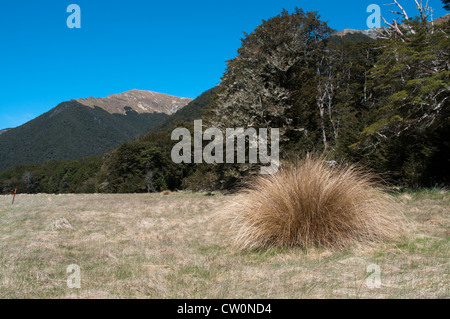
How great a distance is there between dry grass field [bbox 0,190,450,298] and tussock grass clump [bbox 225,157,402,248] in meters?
0.21

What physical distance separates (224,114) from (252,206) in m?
12.3

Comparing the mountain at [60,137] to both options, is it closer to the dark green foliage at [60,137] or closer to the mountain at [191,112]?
the dark green foliage at [60,137]

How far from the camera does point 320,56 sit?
27.9 m

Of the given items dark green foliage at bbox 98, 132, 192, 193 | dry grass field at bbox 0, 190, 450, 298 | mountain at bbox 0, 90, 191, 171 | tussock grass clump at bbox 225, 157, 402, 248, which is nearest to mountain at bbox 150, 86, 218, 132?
dark green foliage at bbox 98, 132, 192, 193

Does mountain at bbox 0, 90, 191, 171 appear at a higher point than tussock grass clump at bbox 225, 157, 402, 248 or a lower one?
higher

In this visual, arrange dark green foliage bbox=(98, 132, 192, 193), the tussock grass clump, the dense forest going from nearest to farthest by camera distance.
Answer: the tussock grass clump < the dense forest < dark green foliage bbox=(98, 132, 192, 193)

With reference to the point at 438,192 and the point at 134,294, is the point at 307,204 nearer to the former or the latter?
the point at 134,294

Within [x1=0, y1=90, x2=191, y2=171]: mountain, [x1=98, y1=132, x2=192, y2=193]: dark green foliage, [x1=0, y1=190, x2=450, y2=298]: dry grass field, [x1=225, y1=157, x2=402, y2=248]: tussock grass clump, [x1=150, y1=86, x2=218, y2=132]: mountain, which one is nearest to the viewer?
[x1=0, y1=190, x2=450, y2=298]: dry grass field

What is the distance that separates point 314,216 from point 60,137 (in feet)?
552

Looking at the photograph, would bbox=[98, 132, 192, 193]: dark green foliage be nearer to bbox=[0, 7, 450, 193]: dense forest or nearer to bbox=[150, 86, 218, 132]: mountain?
bbox=[150, 86, 218, 132]: mountain

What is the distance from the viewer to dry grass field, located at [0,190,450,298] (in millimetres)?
2695

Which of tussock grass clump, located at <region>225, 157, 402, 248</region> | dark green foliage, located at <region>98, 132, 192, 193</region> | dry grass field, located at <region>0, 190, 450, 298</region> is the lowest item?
dry grass field, located at <region>0, 190, 450, 298</region>

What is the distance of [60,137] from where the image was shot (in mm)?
150125

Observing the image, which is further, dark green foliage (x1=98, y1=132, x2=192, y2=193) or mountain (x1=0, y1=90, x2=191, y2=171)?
mountain (x1=0, y1=90, x2=191, y2=171)
